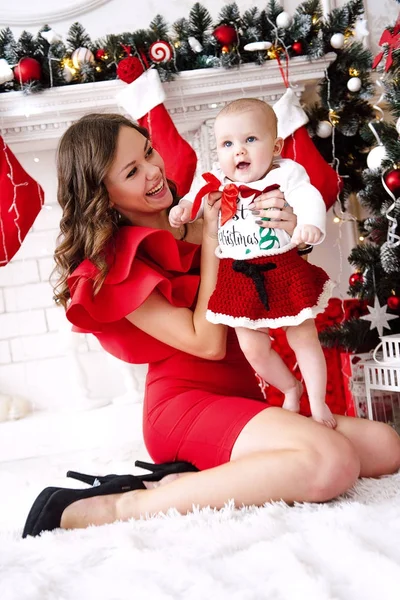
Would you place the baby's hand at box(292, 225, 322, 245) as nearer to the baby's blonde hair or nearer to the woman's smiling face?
the baby's blonde hair

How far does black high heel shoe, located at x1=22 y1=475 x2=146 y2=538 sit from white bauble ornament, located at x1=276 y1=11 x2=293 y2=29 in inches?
71.7

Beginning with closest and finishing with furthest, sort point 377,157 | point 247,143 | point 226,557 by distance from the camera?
point 226,557 → point 247,143 → point 377,157

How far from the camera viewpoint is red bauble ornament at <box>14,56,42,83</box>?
2508 millimetres

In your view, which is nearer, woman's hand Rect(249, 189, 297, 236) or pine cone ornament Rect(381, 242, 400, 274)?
woman's hand Rect(249, 189, 297, 236)

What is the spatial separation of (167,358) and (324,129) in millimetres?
1457

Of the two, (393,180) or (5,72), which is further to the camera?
(5,72)

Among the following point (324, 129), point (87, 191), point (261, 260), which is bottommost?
point (261, 260)

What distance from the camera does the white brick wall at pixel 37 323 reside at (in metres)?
3.02

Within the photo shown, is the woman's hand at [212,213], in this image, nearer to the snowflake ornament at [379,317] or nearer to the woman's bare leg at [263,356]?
the woman's bare leg at [263,356]

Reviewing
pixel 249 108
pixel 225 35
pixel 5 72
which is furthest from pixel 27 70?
pixel 249 108

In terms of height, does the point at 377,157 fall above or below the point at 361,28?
below

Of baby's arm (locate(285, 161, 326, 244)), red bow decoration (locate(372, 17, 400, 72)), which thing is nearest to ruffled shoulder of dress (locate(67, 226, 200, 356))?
baby's arm (locate(285, 161, 326, 244))

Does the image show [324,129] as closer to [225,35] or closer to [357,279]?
[225,35]

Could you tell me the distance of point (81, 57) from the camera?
2.56m
